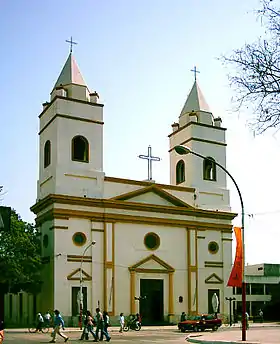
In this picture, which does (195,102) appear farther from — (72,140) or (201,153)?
(72,140)

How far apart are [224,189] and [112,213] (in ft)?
43.0

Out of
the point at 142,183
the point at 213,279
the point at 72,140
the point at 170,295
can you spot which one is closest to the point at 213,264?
the point at 213,279

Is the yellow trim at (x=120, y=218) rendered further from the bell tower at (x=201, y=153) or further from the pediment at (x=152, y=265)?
the pediment at (x=152, y=265)

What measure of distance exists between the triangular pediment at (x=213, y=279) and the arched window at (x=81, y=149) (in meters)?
15.3

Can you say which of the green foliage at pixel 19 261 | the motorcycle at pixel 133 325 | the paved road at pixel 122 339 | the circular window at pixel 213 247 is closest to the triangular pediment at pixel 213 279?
the circular window at pixel 213 247

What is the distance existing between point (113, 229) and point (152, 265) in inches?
191

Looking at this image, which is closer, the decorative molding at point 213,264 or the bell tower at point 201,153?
the decorative molding at point 213,264

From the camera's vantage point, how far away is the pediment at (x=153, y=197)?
5447cm

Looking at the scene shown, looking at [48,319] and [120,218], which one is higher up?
[120,218]

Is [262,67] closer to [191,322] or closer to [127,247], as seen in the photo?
[191,322]

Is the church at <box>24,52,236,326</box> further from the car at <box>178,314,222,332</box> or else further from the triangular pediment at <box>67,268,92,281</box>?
the car at <box>178,314,222,332</box>

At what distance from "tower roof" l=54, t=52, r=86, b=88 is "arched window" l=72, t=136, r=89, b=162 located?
198 inches

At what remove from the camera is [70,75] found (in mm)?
55062

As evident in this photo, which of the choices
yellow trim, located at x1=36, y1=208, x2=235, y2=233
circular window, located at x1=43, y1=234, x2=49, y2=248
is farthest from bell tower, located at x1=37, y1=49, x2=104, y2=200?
circular window, located at x1=43, y1=234, x2=49, y2=248
